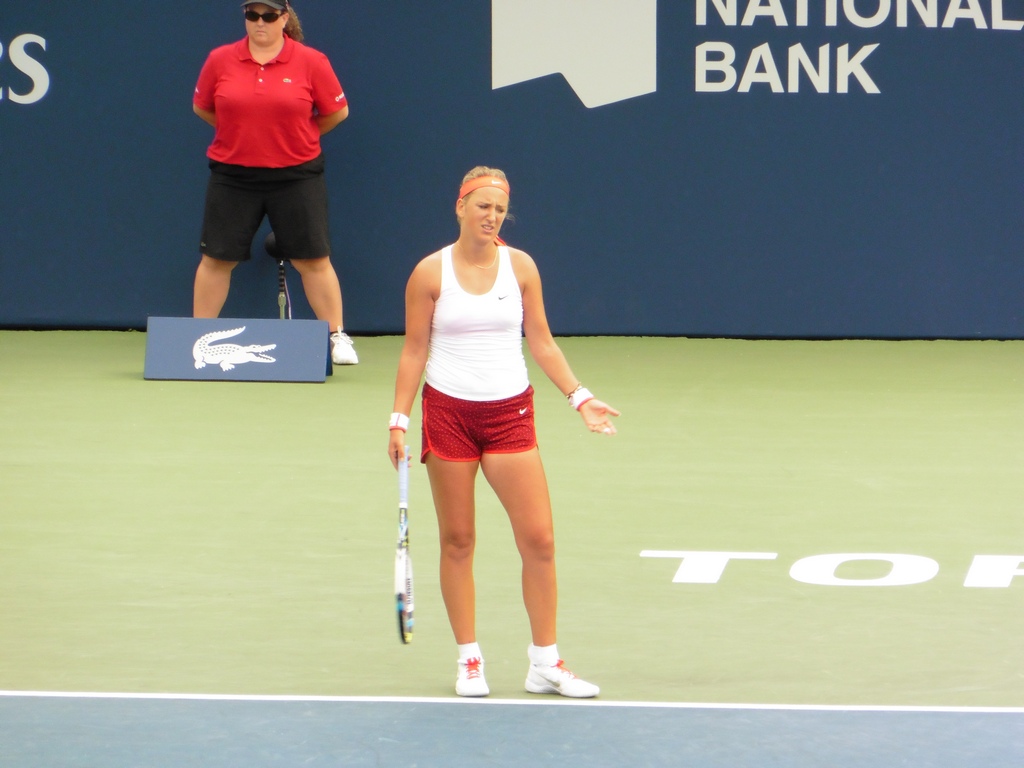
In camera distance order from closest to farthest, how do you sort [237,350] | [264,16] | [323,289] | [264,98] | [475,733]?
[475,733], [237,350], [264,16], [264,98], [323,289]

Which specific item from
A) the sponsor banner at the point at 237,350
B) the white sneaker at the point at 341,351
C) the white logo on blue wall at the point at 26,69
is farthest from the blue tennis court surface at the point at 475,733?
the white logo on blue wall at the point at 26,69

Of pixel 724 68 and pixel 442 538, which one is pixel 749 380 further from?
pixel 442 538

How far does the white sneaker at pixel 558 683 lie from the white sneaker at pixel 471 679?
119mm

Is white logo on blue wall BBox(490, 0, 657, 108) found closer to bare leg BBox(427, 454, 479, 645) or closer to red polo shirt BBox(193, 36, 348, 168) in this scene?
red polo shirt BBox(193, 36, 348, 168)

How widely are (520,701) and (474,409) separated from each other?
734 mm

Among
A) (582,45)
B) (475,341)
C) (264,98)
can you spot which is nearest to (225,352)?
(264,98)

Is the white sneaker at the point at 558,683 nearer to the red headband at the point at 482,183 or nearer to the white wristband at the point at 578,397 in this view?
the white wristband at the point at 578,397

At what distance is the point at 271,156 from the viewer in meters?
10.2

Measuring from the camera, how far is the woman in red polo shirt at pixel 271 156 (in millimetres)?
10102

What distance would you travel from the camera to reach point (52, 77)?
11.5m

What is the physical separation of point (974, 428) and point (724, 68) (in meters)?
3.89

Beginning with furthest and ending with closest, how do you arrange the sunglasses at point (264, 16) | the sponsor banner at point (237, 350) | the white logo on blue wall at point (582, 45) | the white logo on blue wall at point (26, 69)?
the white logo on blue wall at point (26, 69)
the white logo on blue wall at point (582, 45)
the sunglasses at point (264, 16)
the sponsor banner at point (237, 350)

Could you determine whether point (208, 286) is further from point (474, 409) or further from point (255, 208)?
point (474, 409)

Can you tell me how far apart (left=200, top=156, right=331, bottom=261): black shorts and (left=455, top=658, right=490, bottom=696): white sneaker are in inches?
240
